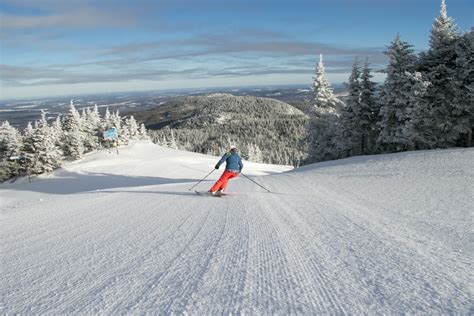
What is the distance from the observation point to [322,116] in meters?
39.2

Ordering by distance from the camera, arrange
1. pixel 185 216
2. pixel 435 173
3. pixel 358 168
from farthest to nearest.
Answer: pixel 358 168 → pixel 435 173 → pixel 185 216

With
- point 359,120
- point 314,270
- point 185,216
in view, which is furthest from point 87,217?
point 359,120

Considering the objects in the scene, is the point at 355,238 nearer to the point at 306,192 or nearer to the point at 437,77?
the point at 306,192

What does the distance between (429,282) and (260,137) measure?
185m

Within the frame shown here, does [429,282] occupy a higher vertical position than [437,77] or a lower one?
lower

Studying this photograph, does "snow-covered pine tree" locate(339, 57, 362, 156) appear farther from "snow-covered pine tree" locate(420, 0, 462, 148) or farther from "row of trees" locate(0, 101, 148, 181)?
"row of trees" locate(0, 101, 148, 181)

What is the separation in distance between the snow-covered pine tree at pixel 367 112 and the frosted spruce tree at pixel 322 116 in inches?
153

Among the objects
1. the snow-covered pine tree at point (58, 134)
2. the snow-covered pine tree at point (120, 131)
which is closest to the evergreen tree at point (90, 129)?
the snow-covered pine tree at point (120, 131)

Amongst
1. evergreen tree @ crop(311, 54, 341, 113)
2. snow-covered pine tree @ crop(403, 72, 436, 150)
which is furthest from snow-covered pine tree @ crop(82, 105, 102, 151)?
snow-covered pine tree @ crop(403, 72, 436, 150)

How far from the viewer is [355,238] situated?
5816 mm

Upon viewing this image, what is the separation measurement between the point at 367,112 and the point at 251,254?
30.2 m

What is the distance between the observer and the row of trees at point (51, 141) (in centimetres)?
5325

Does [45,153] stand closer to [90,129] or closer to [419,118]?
[90,129]

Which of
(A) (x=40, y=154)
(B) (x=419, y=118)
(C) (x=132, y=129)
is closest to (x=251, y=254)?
(B) (x=419, y=118)
